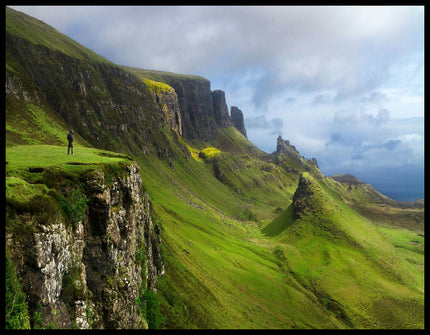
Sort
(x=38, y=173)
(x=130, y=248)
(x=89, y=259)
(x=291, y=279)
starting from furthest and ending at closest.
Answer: (x=291, y=279) < (x=130, y=248) < (x=89, y=259) < (x=38, y=173)

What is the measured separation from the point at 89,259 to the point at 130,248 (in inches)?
310

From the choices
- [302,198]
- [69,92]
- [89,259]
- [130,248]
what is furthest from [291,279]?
[69,92]

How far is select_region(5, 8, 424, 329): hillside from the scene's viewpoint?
21.6m

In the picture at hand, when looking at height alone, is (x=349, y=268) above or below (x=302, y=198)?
below

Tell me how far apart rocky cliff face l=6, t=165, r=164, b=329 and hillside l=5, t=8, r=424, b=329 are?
119 millimetres

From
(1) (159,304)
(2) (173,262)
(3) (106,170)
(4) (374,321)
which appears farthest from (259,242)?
(3) (106,170)

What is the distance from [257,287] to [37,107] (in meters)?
132

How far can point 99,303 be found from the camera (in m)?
26.9

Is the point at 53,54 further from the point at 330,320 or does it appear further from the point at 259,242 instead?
the point at 330,320

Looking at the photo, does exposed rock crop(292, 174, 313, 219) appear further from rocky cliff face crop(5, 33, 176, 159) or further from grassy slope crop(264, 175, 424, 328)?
rocky cliff face crop(5, 33, 176, 159)

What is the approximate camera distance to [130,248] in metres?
35.0

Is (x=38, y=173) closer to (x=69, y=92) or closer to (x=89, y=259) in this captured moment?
(x=89, y=259)

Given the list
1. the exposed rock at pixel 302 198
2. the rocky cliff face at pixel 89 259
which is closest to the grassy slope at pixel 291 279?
the exposed rock at pixel 302 198

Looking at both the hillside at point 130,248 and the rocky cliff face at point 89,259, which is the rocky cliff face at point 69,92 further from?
the rocky cliff face at point 89,259
